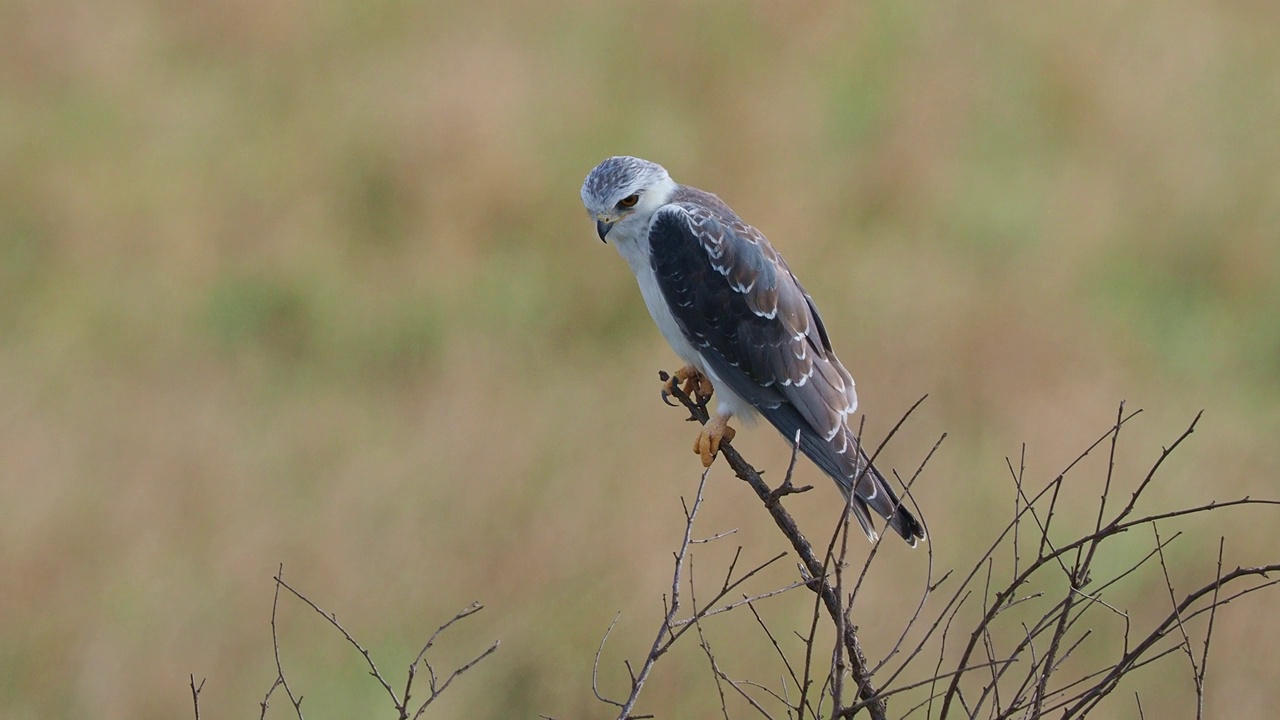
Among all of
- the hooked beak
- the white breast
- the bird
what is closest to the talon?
the white breast

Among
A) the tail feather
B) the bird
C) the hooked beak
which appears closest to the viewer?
the tail feather

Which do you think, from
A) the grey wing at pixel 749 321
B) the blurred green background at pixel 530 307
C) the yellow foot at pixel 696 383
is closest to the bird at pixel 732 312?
the grey wing at pixel 749 321

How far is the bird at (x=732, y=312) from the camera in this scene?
14.6 ft

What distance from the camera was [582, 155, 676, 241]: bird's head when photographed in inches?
178

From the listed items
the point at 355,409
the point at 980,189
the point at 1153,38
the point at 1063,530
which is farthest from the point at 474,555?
the point at 1153,38

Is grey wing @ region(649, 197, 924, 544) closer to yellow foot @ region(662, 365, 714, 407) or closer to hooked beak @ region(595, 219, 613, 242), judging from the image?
hooked beak @ region(595, 219, 613, 242)

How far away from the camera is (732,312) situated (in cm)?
453

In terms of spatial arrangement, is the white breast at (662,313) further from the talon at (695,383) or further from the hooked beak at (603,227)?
the talon at (695,383)

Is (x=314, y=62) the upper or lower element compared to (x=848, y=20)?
lower

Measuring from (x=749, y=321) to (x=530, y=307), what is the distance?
13.8 ft

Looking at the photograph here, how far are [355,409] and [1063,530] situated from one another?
3991mm

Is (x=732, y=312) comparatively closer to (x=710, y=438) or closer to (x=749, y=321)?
(x=749, y=321)

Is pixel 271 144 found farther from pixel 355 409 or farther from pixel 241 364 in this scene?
pixel 355 409

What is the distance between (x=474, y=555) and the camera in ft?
20.1
